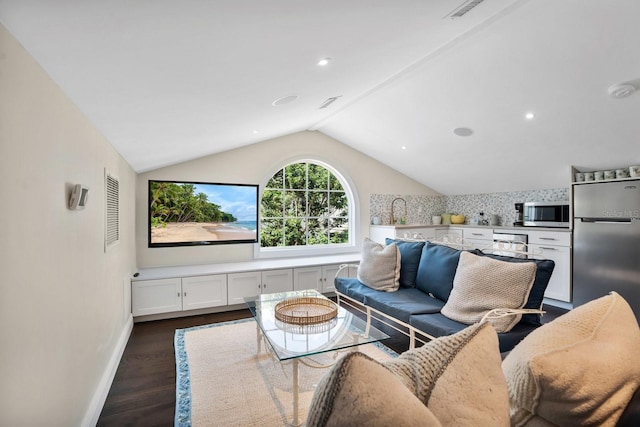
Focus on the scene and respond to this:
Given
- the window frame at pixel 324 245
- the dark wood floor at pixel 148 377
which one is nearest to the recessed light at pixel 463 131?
the window frame at pixel 324 245

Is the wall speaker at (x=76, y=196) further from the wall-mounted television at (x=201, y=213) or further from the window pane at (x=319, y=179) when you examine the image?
the window pane at (x=319, y=179)

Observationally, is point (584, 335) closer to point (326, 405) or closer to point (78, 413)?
point (326, 405)

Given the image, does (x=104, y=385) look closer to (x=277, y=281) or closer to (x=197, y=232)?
(x=277, y=281)

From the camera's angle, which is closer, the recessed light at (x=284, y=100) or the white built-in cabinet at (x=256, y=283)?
the recessed light at (x=284, y=100)

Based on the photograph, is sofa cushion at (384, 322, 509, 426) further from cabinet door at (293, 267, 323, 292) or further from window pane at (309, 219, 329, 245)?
window pane at (309, 219, 329, 245)

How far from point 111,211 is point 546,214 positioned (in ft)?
17.2

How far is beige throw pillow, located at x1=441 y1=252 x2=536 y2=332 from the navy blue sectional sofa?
0.07 m

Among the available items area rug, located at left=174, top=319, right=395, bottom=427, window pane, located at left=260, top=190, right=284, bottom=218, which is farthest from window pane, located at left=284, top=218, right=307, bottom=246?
area rug, located at left=174, top=319, right=395, bottom=427

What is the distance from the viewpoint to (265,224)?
518 cm

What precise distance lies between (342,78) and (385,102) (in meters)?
1.51

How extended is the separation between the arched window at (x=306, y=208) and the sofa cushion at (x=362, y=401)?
14.9 feet

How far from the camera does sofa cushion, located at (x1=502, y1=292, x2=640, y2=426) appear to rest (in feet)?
2.77

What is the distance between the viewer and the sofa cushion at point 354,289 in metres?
3.34

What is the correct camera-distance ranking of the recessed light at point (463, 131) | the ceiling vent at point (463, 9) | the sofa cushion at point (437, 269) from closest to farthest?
the ceiling vent at point (463, 9) → the sofa cushion at point (437, 269) → the recessed light at point (463, 131)
